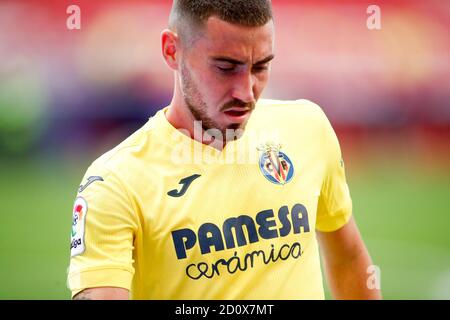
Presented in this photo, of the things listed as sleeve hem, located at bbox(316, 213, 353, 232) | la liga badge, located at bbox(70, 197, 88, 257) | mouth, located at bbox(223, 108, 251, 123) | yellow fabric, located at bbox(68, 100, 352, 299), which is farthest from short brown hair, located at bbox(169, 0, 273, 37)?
sleeve hem, located at bbox(316, 213, 353, 232)

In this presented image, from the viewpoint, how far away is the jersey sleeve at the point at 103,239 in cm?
214

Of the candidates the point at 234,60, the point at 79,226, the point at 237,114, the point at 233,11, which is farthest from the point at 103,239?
the point at 233,11

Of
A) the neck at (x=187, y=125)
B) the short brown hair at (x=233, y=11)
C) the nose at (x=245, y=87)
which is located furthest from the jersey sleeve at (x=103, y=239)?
the short brown hair at (x=233, y=11)

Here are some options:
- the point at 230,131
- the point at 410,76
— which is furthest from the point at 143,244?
the point at 410,76

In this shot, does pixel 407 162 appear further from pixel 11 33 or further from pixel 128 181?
pixel 128 181

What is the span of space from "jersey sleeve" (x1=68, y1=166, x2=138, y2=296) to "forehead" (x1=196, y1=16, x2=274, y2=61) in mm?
528

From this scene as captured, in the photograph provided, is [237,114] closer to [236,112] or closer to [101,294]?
[236,112]

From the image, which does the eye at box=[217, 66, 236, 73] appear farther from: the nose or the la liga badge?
the la liga badge

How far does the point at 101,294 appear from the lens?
213cm

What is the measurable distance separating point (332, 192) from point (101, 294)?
2.95 feet

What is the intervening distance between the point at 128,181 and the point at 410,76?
5426 mm

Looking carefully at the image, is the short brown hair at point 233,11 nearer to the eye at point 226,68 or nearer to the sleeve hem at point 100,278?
the eye at point 226,68

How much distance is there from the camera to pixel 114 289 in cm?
214

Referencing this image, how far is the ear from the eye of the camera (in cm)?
235
